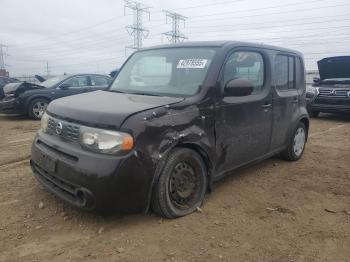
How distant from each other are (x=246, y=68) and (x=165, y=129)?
1.66m

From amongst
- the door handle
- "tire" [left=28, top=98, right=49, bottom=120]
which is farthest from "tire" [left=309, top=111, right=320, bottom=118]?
"tire" [left=28, top=98, right=49, bottom=120]

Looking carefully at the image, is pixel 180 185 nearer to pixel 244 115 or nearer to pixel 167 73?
pixel 244 115

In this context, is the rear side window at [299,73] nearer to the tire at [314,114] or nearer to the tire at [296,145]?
the tire at [296,145]

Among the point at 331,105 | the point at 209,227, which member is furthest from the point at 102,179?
the point at 331,105

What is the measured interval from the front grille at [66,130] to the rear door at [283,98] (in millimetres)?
2786

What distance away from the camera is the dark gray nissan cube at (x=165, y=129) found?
3203 mm

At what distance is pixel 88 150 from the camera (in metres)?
3.27

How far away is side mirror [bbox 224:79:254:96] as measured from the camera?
394cm

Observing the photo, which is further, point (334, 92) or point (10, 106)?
point (334, 92)

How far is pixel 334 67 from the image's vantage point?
12.0 meters

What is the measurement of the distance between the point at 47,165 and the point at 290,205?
105 inches

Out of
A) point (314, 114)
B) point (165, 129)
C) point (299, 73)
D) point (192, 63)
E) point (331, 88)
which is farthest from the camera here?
point (314, 114)

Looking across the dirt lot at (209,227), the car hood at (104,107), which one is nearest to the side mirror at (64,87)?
the dirt lot at (209,227)

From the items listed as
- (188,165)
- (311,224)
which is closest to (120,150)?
(188,165)
